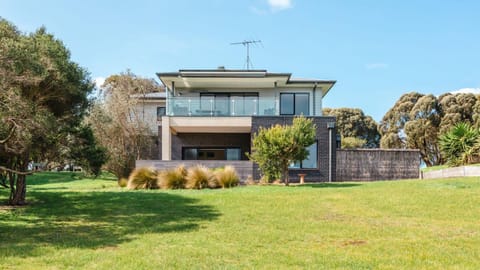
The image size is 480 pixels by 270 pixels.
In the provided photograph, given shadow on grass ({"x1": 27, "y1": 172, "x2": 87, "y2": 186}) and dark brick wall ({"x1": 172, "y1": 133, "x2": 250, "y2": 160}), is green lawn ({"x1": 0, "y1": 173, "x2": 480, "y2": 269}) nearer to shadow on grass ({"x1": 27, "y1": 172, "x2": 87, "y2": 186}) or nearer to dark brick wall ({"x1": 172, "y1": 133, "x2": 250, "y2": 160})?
dark brick wall ({"x1": 172, "y1": 133, "x2": 250, "y2": 160})

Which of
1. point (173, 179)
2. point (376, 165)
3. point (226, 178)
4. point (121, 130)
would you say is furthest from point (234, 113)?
point (121, 130)

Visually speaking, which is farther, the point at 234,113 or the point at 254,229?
the point at 234,113

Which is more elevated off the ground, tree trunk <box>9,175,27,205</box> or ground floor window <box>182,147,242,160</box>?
ground floor window <box>182,147,242,160</box>

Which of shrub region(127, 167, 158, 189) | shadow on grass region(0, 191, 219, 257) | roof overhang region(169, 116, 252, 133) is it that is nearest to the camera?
shadow on grass region(0, 191, 219, 257)

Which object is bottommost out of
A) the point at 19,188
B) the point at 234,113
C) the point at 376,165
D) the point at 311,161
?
the point at 19,188

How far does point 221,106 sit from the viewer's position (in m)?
25.2

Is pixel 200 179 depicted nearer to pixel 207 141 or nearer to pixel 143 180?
pixel 143 180

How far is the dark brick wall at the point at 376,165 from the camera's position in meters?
24.6

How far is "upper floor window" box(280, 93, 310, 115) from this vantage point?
27.9 meters

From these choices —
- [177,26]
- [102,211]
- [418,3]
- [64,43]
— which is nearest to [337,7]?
[418,3]

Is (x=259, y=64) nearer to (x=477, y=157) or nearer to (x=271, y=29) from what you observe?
(x=271, y=29)

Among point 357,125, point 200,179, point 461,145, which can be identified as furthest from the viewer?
point 357,125

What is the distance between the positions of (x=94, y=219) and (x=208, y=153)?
671 inches

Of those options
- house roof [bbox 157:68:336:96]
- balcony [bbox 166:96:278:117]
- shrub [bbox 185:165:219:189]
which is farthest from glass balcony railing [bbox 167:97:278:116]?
shrub [bbox 185:165:219:189]
